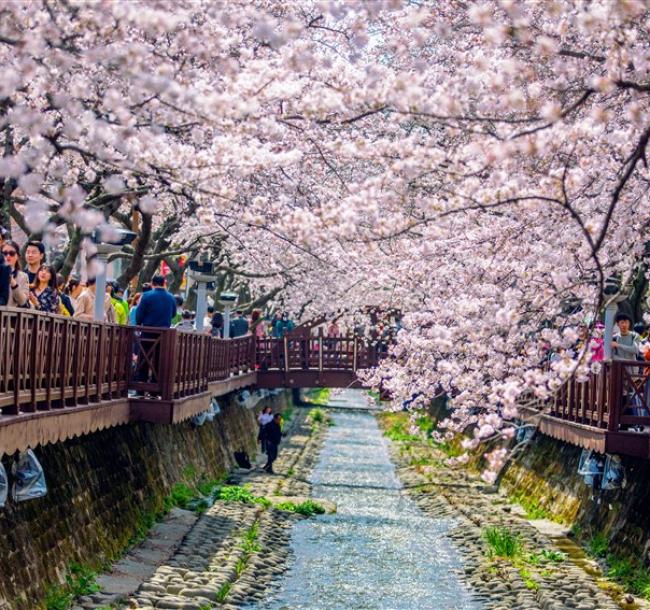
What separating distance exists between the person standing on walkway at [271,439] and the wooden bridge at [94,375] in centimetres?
253

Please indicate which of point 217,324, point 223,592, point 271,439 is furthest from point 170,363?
point 271,439

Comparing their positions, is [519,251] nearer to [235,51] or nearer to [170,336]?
[235,51]

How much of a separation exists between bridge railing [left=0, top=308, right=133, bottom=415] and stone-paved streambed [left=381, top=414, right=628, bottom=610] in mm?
6176

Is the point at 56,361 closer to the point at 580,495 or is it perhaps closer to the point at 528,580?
the point at 528,580

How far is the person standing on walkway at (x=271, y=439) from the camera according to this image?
121 feet

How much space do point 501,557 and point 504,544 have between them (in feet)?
1.11

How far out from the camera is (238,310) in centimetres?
4278

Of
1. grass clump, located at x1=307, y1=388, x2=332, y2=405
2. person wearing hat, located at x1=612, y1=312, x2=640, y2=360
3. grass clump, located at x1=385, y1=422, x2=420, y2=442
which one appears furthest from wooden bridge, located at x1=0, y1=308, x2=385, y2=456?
grass clump, located at x1=307, y1=388, x2=332, y2=405

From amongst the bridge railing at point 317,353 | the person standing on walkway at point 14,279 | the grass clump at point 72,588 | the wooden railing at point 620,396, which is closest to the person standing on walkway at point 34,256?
the person standing on walkway at point 14,279

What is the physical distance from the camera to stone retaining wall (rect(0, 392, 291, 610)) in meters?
13.6

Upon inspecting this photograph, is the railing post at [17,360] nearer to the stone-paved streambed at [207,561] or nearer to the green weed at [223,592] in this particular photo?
the stone-paved streambed at [207,561]

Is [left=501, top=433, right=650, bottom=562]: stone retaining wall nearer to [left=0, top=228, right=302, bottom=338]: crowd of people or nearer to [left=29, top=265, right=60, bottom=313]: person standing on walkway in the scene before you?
[left=0, top=228, right=302, bottom=338]: crowd of people

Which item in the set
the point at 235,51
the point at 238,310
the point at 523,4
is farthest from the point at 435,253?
the point at 238,310

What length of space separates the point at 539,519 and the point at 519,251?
1189 cm
